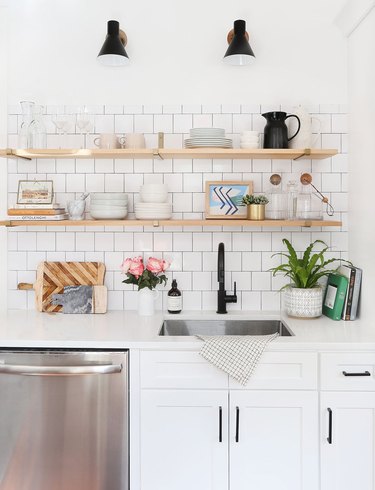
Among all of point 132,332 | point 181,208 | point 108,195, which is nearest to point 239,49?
point 181,208

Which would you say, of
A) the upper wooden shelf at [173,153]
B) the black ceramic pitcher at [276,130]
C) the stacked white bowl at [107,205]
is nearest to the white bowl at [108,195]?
the stacked white bowl at [107,205]

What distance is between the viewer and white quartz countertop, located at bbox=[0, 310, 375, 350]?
2250 millimetres

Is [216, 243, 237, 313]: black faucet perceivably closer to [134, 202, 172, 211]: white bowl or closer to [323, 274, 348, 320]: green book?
[134, 202, 172, 211]: white bowl

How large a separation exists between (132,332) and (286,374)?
730 mm

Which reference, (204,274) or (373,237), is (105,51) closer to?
(204,274)

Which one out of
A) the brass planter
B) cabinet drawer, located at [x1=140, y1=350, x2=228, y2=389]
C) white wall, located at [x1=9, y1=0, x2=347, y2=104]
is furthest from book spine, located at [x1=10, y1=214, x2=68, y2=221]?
the brass planter

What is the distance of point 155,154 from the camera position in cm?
268

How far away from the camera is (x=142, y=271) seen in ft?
9.04

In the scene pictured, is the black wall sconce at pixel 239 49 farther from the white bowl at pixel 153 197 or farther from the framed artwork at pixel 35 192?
the framed artwork at pixel 35 192

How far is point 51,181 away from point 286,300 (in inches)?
57.2

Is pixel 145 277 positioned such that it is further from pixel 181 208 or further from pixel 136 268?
pixel 181 208

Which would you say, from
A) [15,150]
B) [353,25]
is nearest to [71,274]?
[15,150]

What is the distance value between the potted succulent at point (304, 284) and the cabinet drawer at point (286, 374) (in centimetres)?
49

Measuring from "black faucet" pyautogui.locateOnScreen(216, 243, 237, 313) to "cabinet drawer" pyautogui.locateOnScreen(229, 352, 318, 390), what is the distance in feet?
2.03
